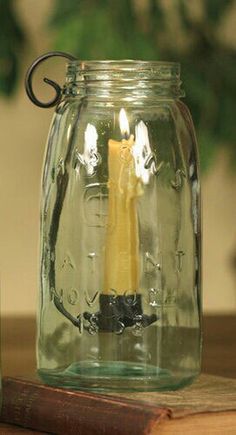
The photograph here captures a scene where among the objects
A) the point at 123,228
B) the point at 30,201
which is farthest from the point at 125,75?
the point at 30,201

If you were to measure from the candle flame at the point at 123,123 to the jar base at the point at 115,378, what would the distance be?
0.18 metres

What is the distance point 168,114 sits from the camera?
1092 millimetres

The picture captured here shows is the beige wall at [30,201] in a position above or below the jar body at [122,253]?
above

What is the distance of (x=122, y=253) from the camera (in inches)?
42.0

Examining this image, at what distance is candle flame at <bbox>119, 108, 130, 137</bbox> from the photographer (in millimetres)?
1073

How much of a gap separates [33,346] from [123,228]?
0.48 m

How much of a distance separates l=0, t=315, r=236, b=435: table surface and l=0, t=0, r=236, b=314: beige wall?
2.43 ft

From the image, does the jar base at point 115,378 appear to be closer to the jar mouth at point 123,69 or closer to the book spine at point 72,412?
the book spine at point 72,412

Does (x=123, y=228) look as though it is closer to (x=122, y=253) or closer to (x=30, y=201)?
(x=122, y=253)

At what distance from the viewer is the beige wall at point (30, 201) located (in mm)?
2566

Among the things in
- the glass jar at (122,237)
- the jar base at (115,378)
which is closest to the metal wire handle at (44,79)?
the glass jar at (122,237)

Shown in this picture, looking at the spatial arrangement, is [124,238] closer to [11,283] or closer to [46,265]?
[46,265]

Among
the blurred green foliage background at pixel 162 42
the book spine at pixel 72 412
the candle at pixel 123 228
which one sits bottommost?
the book spine at pixel 72 412

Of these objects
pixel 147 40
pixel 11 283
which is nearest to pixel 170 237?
pixel 147 40
